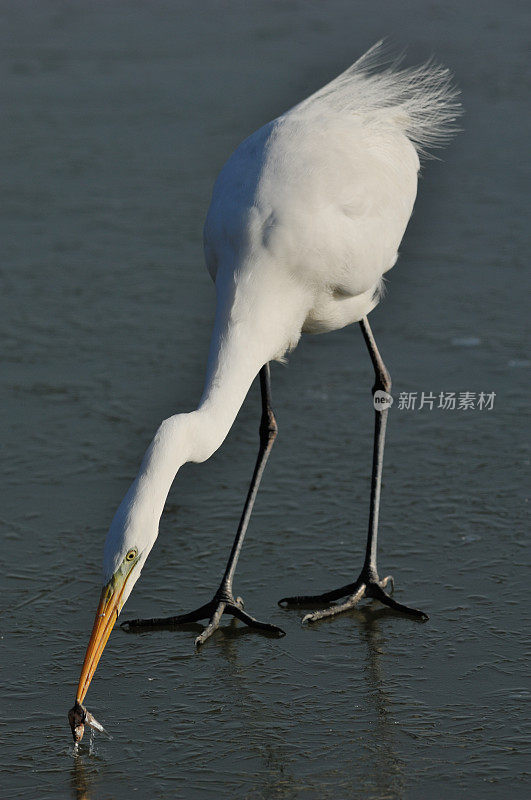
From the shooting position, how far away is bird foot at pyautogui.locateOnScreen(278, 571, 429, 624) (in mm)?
4602

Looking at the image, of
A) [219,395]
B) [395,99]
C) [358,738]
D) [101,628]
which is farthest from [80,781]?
[395,99]

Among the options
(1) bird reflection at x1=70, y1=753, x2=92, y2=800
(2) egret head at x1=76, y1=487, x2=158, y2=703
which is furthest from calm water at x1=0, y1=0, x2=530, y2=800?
(2) egret head at x1=76, y1=487, x2=158, y2=703

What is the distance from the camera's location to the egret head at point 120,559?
11.8 ft

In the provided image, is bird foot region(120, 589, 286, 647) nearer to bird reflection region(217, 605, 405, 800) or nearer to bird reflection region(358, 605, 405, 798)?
bird reflection region(217, 605, 405, 800)

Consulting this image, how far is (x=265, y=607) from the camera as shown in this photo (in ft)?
15.5

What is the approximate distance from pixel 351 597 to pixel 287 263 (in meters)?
1.32

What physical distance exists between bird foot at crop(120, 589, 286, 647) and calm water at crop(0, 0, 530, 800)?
0.05m

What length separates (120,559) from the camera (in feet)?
11.8

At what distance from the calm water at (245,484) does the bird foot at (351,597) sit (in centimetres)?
5

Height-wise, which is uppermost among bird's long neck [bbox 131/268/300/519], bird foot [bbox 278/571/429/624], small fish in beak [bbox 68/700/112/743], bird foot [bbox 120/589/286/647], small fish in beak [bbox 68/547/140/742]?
bird's long neck [bbox 131/268/300/519]

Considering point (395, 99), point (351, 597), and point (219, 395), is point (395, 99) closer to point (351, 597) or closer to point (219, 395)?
point (219, 395)

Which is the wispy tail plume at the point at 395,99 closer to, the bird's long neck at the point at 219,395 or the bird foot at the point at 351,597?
the bird's long neck at the point at 219,395

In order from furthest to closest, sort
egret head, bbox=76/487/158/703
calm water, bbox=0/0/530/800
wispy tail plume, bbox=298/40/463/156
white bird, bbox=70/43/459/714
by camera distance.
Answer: wispy tail plume, bbox=298/40/463/156 < white bird, bbox=70/43/459/714 < calm water, bbox=0/0/530/800 < egret head, bbox=76/487/158/703

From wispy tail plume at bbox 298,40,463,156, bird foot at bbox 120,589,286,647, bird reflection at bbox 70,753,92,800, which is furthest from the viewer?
wispy tail plume at bbox 298,40,463,156
